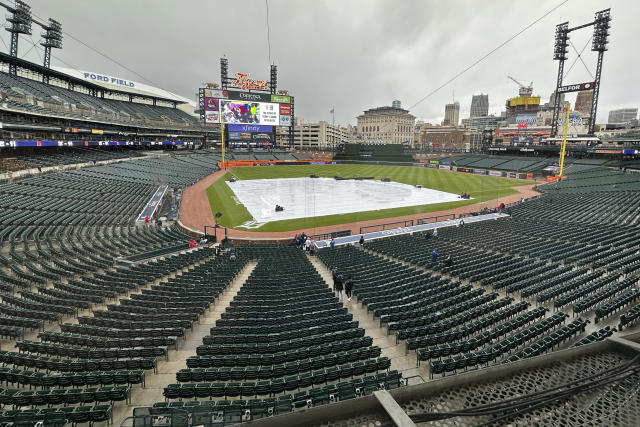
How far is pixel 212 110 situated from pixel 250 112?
11019mm

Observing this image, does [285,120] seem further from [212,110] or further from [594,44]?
[594,44]

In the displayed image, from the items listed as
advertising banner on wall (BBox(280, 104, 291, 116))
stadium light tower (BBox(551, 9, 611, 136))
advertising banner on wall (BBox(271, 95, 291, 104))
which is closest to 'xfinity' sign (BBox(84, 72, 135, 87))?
advertising banner on wall (BBox(271, 95, 291, 104))

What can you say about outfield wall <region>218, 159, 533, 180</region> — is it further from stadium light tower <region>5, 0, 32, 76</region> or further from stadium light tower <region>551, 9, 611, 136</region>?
stadium light tower <region>5, 0, 32, 76</region>

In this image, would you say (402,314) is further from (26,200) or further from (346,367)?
(26,200)

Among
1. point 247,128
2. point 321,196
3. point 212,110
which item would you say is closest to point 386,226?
point 321,196

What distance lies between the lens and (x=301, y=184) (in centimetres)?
6228

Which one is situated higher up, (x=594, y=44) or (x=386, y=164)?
(x=594, y=44)

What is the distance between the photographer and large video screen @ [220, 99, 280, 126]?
3450 inches

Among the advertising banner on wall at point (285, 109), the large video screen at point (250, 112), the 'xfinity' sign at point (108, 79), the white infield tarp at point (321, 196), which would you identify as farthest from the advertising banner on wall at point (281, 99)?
the 'xfinity' sign at point (108, 79)

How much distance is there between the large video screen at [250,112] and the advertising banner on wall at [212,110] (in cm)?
134

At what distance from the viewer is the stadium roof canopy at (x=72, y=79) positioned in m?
52.0

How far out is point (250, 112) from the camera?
299 ft

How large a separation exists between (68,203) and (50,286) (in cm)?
1858

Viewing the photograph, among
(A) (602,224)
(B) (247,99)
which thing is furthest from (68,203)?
(B) (247,99)
